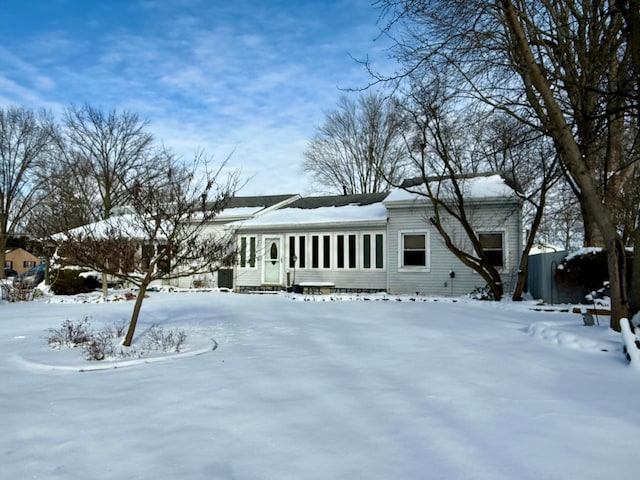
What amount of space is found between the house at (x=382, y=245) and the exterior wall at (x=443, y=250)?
0.03 meters

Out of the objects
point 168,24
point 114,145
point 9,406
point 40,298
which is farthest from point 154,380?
point 114,145

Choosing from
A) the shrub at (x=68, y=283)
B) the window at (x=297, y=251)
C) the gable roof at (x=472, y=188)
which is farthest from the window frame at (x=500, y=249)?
the shrub at (x=68, y=283)

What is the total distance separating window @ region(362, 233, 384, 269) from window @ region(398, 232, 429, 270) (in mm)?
758

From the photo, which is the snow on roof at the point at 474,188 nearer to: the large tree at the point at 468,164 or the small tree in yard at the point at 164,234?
the large tree at the point at 468,164

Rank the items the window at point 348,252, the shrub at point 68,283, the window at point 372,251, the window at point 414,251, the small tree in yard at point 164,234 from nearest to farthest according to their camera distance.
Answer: the small tree in yard at point 164,234 → the window at point 414,251 → the window at point 372,251 → the shrub at point 68,283 → the window at point 348,252

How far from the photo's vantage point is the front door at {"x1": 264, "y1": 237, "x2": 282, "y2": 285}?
60.3ft

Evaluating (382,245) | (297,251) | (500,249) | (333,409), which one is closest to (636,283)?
(333,409)

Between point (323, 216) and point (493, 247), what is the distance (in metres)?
6.54

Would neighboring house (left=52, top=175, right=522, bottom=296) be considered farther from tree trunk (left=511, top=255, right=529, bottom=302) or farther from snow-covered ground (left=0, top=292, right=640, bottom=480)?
snow-covered ground (left=0, top=292, right=640, bottom=480)

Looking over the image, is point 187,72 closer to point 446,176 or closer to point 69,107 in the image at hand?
point 446,176

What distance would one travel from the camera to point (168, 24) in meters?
10.5

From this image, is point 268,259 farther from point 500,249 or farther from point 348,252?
point 500,249

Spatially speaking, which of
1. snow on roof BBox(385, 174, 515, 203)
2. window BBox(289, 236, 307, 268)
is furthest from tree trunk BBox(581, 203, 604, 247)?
window BBox(289, 236, 307, 268)

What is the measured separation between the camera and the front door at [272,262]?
60.3ft
